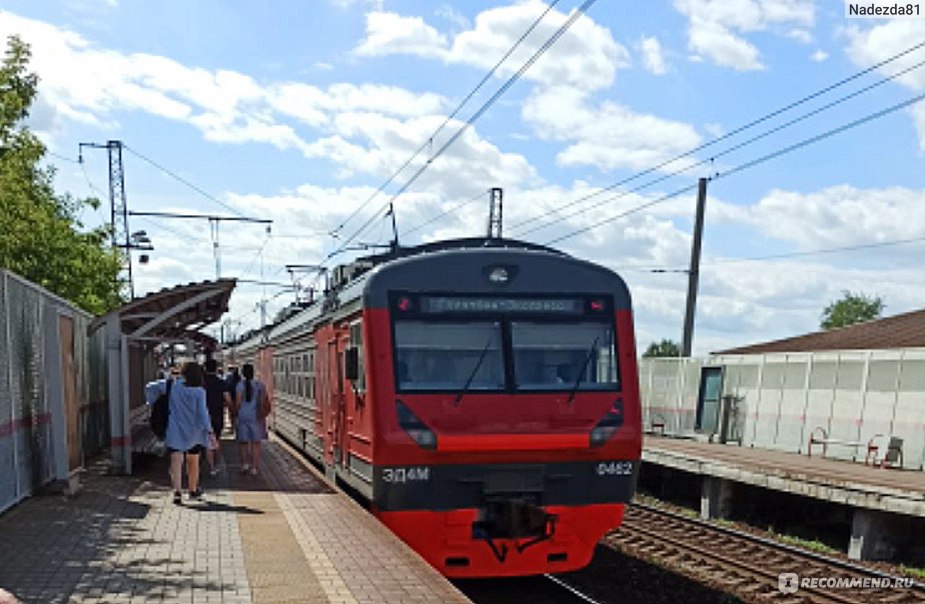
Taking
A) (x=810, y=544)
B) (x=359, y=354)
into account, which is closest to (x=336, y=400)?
(x=359, y=354)

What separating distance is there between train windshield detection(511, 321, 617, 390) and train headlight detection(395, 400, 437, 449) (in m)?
1.03

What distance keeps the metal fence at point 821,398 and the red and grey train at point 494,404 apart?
11253mm

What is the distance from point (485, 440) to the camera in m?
8.87

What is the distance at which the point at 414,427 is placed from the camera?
889 cm

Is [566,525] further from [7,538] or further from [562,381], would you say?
[7,538]

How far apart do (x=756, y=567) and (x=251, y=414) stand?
7.14m

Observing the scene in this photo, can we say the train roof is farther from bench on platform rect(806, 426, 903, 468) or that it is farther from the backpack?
bench on platform rect(806, 426, 903, 468)

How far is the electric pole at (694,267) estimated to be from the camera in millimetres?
28281

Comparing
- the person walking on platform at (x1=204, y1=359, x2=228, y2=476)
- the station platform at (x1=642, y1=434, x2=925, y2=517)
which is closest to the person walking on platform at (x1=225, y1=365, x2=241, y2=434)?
the person walking on platform at (x1=204, y1=359, x2=228, y2=476)

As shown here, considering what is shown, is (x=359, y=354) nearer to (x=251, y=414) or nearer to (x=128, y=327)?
(x=251, y=414)

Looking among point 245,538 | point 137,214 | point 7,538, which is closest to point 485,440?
point 245,538

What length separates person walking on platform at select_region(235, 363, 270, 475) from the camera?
14.2m

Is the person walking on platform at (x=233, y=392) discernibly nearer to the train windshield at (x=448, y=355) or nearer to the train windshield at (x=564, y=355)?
the train windshield at (x=448, y=355)

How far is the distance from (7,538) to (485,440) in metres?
4.18
